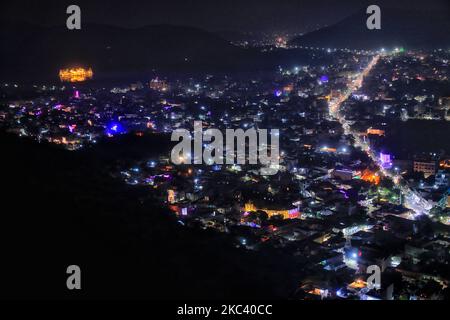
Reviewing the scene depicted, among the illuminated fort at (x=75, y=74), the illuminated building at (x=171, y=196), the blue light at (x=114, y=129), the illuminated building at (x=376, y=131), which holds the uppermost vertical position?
the illuminated fort at (x=75, y=74)

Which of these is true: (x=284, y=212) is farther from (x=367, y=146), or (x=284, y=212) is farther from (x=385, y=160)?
(x=367, y=146)

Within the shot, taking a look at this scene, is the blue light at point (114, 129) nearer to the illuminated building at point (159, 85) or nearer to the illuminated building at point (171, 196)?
the illuminated building at point (171, 196)

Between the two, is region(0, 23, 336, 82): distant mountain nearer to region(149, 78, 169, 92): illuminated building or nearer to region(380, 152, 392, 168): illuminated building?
region(149, 78, 169, 92): illuminated building

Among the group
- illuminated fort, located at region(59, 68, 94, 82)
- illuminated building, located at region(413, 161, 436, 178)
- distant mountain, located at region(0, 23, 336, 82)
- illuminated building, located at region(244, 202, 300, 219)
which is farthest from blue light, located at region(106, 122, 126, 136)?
illuminated fort, located at region(59, 68, 94, 82)

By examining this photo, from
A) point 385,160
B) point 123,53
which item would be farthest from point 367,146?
point 123,53

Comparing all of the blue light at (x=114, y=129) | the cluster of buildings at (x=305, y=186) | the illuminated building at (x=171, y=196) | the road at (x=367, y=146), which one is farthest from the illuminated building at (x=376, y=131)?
the illuminated building at (x=171, y=196)

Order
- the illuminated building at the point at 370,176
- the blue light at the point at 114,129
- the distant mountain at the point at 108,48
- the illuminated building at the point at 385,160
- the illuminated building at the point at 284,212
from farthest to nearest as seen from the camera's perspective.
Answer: the distant mountain at the point at 108,48
the blue light at the point at 114,129
the illuminated building at the point at 385,160
the illuminated building at the point at 370,176
the illuminated building at the point at 284,212
